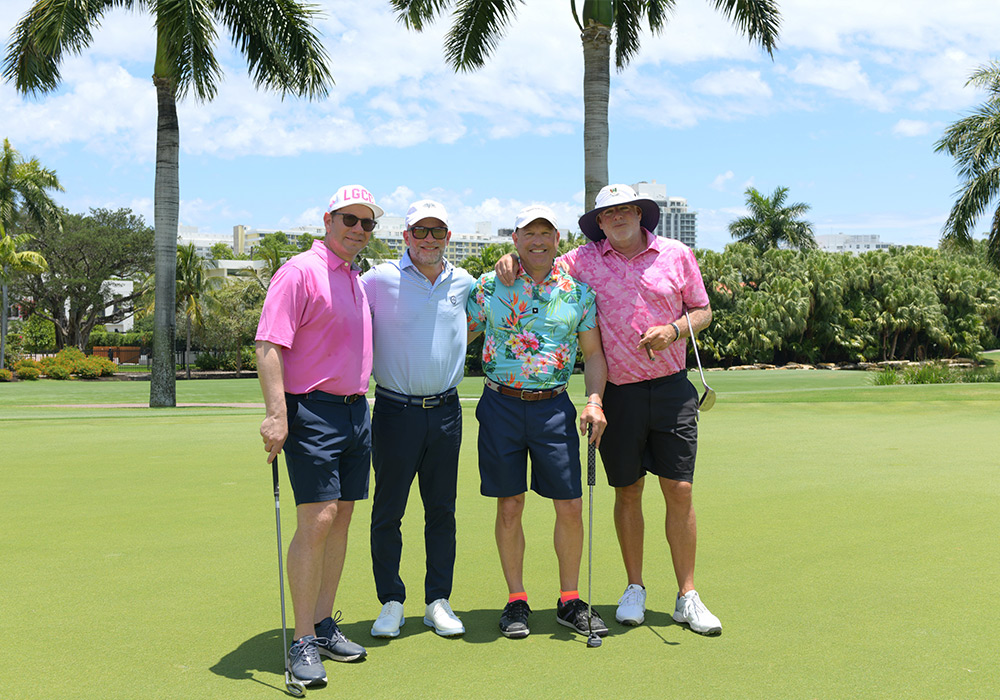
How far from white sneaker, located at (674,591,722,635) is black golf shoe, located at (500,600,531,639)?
78 cm

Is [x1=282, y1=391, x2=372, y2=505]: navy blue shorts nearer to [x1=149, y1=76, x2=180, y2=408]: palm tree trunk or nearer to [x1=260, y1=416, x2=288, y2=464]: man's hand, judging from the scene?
[x1=260, y1=416, x2=288, y2=464]: man's hand

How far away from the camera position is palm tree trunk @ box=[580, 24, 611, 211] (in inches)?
675

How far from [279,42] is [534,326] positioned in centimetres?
2011

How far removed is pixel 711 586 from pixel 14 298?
7054 centimetres

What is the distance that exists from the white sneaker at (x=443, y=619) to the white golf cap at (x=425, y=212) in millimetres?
1984

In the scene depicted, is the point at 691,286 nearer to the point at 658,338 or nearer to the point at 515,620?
the point at 658,338

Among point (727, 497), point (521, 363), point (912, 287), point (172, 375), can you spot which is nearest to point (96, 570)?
point (521, 363)

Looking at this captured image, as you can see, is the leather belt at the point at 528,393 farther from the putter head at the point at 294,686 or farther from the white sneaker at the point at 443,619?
the putter head at the point at 294,686

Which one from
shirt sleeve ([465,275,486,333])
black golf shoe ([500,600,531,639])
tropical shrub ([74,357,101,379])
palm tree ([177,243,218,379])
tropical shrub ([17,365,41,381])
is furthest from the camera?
palm tree ([177,243,218,379])

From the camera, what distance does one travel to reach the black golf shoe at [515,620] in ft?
14.4

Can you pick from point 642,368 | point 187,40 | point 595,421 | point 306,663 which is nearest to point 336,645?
point 306,663

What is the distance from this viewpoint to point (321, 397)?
436 cm

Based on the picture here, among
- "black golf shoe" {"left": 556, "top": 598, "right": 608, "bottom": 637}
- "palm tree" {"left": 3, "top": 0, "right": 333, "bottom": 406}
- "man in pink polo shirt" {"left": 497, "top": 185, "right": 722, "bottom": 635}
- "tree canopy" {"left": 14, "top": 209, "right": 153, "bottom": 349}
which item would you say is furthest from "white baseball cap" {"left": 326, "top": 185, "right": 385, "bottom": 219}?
"tree canopy" {"left": 14, "top": 209, "right": 153, "bottom": 349}

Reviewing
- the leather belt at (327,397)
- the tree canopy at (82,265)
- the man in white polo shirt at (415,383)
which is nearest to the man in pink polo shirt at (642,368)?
the man in white polo shirt at (415,383)
